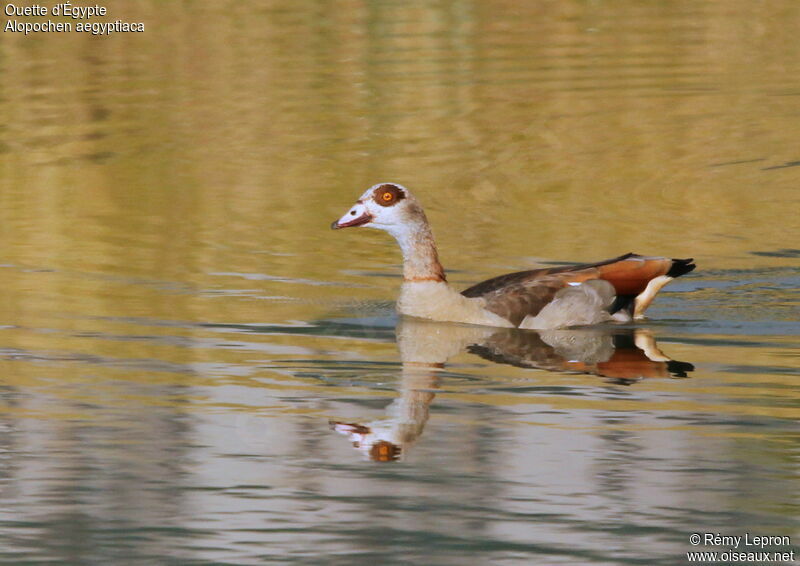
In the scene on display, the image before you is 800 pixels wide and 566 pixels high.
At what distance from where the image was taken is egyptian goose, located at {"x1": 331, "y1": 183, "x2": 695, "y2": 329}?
44.0 feet

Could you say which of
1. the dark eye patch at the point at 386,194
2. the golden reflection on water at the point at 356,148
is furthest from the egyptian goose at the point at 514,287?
the golden reflection on water at the point at 356,148

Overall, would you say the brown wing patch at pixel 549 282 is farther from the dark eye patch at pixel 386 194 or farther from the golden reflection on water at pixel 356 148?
the golden reflection on water at pixel 356 148

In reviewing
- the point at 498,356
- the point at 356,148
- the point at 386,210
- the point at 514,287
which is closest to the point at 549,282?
the point at 514,287

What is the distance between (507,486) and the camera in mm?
8859

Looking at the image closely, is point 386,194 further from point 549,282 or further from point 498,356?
point 498,356

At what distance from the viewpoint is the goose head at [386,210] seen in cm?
1375

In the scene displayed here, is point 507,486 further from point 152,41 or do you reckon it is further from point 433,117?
point 152,41

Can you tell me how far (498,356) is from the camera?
12.5 metres

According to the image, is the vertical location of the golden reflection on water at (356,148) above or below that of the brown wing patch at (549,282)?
above

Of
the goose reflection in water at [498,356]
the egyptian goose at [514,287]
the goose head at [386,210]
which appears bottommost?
the goose reflection in water at [498,356]

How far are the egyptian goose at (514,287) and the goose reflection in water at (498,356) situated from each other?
106 millimetres

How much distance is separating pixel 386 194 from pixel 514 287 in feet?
4.05

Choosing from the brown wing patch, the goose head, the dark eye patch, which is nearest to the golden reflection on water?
the goose head

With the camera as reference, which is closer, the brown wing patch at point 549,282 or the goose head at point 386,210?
the brown wing patch at point 549,282
